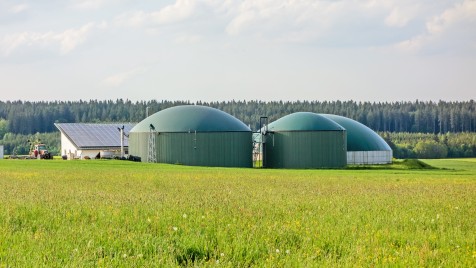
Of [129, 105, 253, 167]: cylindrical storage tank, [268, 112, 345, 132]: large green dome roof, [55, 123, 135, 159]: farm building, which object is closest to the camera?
[129, 105, 253, 167]: cylindrical storage tank

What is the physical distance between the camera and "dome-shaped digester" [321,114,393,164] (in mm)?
86188

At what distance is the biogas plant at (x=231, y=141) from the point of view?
75.6m

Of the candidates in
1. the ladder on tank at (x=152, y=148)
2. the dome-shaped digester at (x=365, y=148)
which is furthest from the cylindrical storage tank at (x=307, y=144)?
the ladder on tank at (x=152, y=148)

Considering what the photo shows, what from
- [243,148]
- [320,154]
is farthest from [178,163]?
[320,154]

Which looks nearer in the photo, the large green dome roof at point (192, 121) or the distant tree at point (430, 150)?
the large green dome roof at point (192, 121)

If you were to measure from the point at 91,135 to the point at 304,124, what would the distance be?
36280 mm

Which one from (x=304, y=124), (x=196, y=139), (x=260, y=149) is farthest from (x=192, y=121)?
(x=304, y=124)

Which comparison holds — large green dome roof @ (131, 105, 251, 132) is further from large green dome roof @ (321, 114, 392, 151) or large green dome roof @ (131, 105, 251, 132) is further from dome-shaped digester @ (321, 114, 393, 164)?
large green dome roof @ (321, 114, 392, 151)

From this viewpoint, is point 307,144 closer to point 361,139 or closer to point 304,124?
point 304,124

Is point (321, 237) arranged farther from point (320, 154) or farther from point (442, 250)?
point (320, 154)

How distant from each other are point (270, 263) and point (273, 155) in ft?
227

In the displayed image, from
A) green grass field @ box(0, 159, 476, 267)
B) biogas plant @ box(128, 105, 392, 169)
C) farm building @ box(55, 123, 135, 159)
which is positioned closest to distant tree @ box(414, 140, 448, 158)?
farm building @ box(55, 123, 135, 159)

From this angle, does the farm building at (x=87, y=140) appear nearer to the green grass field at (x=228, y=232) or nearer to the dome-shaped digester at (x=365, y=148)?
the dome-shaped digester at (x=365, y=148)

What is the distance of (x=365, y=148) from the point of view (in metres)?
86.8
